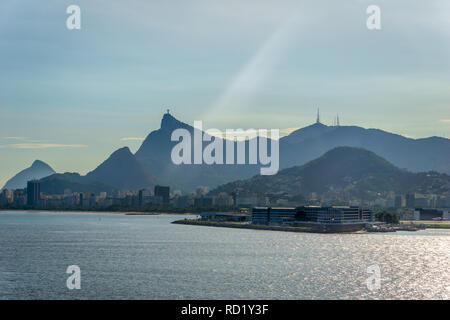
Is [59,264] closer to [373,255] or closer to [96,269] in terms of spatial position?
[96,269]

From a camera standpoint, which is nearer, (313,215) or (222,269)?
(222,269)

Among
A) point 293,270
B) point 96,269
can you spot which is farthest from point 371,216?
point 96,269

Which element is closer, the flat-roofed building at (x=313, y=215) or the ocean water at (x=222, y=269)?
the ocean water at (x=222, y=269)

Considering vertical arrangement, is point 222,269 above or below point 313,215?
below

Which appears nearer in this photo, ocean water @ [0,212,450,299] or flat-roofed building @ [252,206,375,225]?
ocean water @ [0,212,450,299]
